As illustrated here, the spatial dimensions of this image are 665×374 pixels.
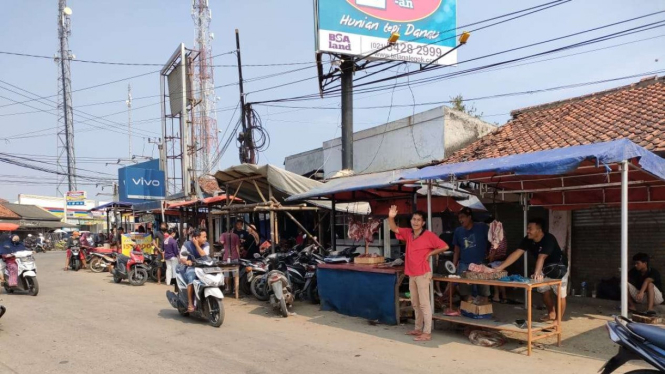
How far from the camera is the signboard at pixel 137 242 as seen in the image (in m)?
16.6

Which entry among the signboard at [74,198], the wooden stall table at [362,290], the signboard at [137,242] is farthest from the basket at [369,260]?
the signboard at [74,198]

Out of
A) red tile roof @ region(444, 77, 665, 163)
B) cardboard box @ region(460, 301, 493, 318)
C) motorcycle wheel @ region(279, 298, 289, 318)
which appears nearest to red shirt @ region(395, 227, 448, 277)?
cardboard box @ region(460, 301, 493, 318)

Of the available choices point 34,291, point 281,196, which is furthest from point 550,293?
point 34,291

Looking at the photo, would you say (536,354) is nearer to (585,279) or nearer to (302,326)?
(302,326)

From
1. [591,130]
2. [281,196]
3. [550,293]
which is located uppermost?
[591,130]

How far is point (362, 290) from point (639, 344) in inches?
187

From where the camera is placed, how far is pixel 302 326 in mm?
7902

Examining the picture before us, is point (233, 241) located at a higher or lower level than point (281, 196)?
lower

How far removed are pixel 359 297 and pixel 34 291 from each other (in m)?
8.03

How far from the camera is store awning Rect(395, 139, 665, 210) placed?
5543 millimetres

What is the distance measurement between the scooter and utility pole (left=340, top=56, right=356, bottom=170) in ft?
40.0

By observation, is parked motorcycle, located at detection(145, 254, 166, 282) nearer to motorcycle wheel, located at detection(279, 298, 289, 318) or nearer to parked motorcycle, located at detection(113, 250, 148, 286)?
parked motorcycle, located at detection(113, 250, 148, 286)

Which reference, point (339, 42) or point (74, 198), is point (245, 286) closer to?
point (339, 42)

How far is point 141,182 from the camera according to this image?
23891 millimetres
